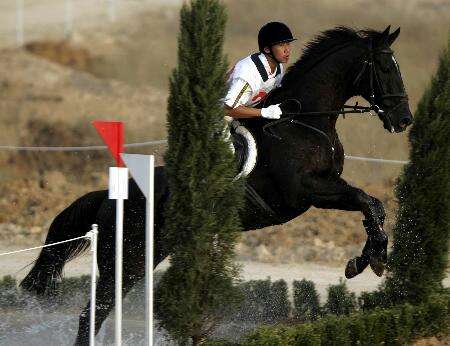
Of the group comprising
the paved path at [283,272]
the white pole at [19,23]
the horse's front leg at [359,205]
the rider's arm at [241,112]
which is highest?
the white pole at [19,23]

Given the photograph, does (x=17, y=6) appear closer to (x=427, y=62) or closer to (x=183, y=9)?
(x=427, y=62)

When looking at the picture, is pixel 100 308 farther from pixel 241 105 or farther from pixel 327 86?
pixel 327 86

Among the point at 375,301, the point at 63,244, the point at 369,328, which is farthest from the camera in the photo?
the point at 375,301

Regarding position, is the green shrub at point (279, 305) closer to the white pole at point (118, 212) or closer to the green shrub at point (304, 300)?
the green shrub at point (304, 300)

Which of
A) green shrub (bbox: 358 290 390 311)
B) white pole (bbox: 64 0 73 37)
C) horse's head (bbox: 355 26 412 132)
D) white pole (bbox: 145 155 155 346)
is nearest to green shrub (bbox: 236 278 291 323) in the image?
green shrub (bbox: 358 290 390 311)

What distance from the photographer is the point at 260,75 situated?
25.0 feet

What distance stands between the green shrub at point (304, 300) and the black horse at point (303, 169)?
1.17m

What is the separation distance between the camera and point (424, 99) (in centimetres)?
789

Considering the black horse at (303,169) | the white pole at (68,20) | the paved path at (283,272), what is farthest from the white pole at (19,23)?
the black horse at (303,169)

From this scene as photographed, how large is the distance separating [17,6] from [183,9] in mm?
24743

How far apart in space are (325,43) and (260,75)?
2.56 ft

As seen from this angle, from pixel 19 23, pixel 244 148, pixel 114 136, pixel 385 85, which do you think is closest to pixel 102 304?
pixel 244 148

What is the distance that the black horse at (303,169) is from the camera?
294 inches

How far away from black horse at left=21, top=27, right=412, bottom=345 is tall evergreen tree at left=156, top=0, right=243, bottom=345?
3.98 feet
